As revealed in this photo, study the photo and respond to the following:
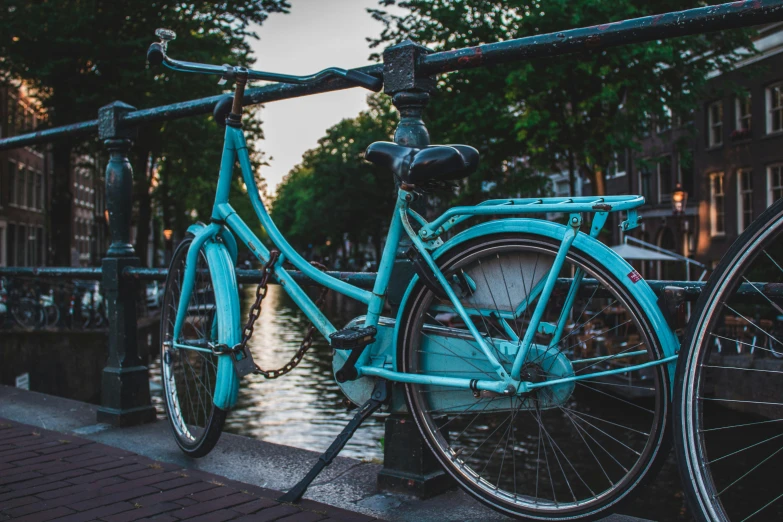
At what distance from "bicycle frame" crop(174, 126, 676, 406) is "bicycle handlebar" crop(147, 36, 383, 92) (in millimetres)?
339

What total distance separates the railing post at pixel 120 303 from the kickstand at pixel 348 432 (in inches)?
64.4

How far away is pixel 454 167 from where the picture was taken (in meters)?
2.23

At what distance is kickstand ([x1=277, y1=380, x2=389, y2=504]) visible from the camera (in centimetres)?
250

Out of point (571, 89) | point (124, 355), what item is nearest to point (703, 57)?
point (571, 89)

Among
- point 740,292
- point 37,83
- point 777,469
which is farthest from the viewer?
point 37,83

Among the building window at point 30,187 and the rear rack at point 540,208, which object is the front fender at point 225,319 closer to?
the rear rack at point 540,208

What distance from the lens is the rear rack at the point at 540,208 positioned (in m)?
1.90

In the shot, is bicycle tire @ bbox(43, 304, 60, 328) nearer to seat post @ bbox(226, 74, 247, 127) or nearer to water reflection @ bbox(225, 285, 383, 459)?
water reflection @ bbox(225, 285, 383, 459)

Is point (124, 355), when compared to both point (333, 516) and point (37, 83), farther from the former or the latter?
point (37, 83)

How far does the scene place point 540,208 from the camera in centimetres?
203

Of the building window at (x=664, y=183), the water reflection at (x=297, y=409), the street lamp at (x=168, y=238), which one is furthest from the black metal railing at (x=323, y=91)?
the street lamp at (x=168, y=238)

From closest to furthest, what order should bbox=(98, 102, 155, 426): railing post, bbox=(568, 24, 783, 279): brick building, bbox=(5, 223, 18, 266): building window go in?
bbox=(98, 102, 155, 426): railing post → bbox=(568, 24, 783, 279): brick building → bbox=(5, 223, 18, 266): building window

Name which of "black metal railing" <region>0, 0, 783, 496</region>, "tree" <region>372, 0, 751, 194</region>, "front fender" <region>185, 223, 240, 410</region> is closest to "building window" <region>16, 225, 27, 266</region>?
"tree" <region>372, 0, 751, 194</region>

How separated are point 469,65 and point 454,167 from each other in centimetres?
45
